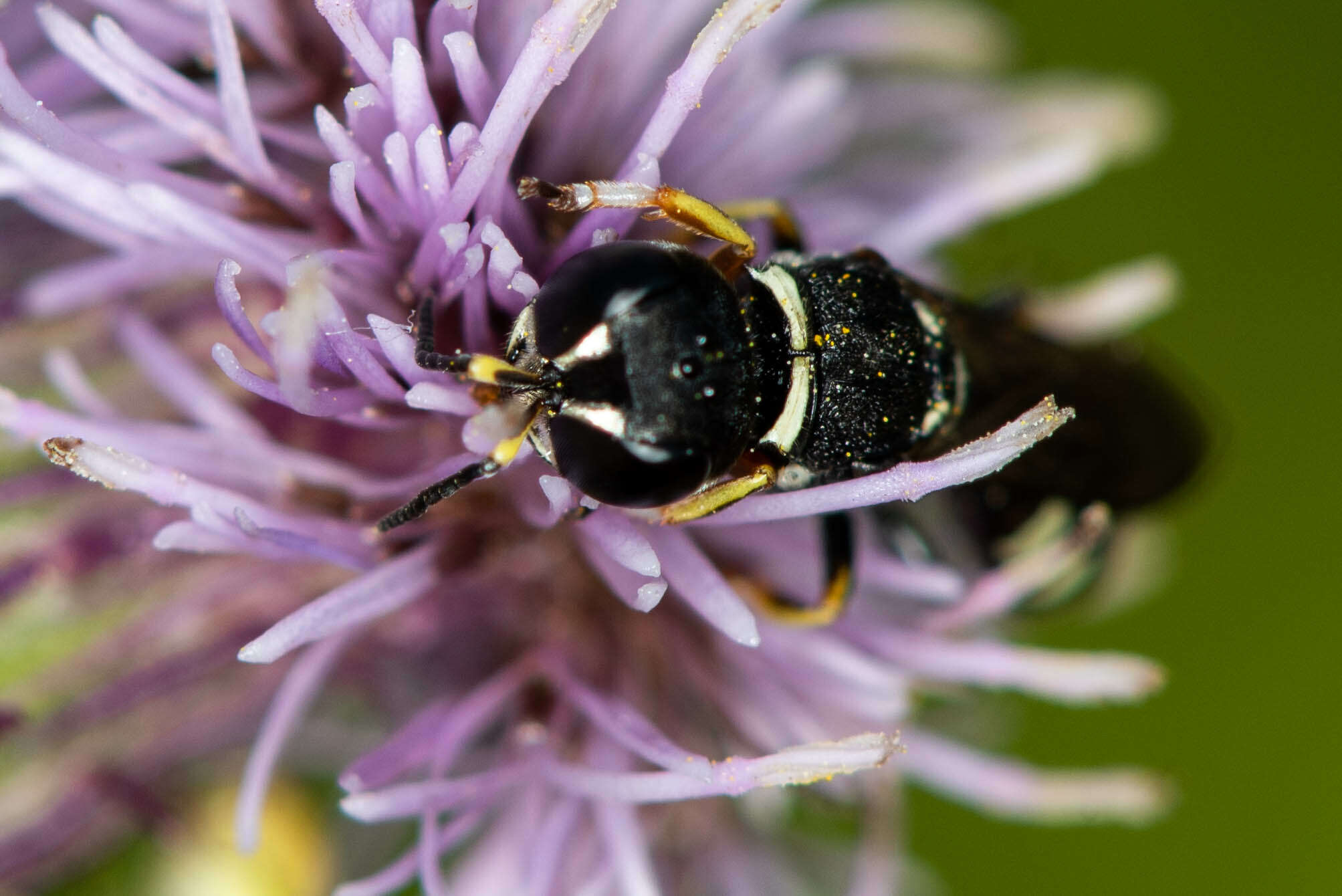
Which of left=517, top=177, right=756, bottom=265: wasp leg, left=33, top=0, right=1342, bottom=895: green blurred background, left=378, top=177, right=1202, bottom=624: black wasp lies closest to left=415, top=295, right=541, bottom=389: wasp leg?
left=378, top=177, right=1202, bottom=624: black wasp

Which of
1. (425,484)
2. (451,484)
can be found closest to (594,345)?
(451,484)

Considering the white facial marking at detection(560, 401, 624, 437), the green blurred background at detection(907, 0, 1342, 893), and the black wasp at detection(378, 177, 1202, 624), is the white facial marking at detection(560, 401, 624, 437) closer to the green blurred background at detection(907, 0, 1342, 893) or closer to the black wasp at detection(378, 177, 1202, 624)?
the black wasp at detection(378, 177, 1202, 624)

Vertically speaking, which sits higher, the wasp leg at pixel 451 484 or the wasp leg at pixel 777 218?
the wasp leg at pixel 451 484

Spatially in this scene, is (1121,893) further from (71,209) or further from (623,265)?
(71,209)

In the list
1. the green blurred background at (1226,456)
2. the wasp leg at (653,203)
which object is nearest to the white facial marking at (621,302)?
the wasp leg at (653,203)

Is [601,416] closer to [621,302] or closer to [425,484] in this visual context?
[621,302]

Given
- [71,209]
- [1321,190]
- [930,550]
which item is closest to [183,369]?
[71,209]

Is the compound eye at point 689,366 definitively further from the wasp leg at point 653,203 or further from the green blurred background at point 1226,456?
the green blurred background at point 1226,456
